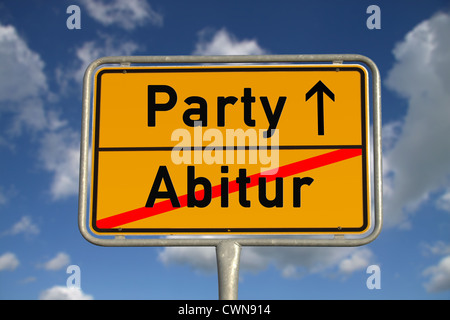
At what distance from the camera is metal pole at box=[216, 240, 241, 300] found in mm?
2885

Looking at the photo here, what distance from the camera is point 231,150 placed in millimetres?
3244

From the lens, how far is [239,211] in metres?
3.19

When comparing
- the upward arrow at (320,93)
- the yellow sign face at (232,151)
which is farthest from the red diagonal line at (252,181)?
the upward arrow at (320,93)

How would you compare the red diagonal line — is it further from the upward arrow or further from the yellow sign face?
the upward arrow

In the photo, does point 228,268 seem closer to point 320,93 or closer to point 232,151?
point 232,151

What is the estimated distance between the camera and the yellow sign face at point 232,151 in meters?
3.19

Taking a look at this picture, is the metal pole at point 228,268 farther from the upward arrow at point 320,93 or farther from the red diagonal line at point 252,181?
the upward arrow at point 320,93

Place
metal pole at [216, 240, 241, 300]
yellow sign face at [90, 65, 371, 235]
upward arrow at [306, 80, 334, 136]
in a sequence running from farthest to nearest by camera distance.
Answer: upward arrow at [306, 80, 334, 136], yellow sign face at [90, 65, 371, 235], metal pole at [216, 240, 241, 300]

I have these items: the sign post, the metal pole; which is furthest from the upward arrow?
the metal pole

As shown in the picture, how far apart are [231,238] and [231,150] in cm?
64

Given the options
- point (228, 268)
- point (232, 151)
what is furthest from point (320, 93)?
point (228, 268)

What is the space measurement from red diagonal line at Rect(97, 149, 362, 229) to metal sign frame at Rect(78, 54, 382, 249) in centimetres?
13
